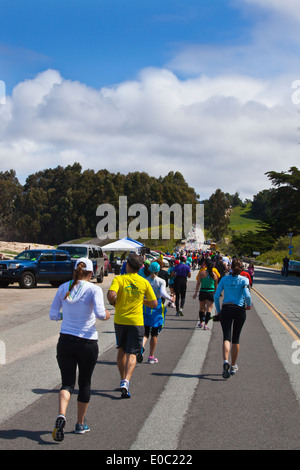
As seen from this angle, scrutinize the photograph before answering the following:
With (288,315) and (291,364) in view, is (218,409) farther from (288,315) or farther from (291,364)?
(288,315)

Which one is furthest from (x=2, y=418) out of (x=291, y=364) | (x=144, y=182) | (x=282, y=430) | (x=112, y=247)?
(x=144, y=182)

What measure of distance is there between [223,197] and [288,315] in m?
112

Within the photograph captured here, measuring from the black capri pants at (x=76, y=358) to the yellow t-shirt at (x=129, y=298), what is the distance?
1504 mm

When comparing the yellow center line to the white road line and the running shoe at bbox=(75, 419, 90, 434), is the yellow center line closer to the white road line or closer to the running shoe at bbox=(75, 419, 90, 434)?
the white road line

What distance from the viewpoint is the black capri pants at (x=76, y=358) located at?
17.5 feet

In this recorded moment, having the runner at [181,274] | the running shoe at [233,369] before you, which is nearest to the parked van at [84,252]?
the runner at [181,274]

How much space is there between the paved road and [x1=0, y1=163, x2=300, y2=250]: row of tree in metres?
90.9

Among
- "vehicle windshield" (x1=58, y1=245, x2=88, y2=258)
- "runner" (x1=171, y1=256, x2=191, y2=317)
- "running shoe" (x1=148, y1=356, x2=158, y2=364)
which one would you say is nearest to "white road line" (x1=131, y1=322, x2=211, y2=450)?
"running shoe" (x1=148, y1=356, x2=158, y2=364)

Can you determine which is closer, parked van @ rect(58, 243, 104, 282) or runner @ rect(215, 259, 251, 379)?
runner @ rect(215, 259, 251, 379)

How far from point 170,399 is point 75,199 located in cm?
10716

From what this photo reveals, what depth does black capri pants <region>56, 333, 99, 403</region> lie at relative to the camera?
5336 mm

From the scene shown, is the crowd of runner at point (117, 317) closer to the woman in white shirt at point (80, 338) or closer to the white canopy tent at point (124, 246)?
the woman in white shirt at point (80, 338)
